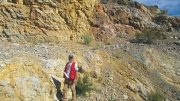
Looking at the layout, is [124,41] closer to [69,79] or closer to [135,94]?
[135,94]

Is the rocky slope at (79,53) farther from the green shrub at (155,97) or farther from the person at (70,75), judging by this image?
the person at (70,75)

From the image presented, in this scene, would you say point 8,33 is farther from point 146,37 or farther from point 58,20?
point 146,37

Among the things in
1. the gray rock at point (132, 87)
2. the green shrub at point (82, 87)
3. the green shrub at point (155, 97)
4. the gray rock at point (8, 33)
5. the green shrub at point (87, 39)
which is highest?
the gray rock at point (8, 33)

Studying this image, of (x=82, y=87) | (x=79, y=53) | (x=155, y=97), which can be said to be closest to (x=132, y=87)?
(x=155, y=97)

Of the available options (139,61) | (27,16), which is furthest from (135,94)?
(27,16)

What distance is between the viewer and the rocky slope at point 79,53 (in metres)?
14.8

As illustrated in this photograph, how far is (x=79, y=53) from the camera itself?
63.2 feet

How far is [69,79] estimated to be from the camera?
15.2 metres

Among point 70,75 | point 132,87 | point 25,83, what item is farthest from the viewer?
point 132,87

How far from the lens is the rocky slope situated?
14836 millimetres

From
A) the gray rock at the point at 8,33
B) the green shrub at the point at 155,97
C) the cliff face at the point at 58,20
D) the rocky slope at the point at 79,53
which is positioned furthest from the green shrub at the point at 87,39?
the green shrub at the point at 155,97

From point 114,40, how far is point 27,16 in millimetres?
6745

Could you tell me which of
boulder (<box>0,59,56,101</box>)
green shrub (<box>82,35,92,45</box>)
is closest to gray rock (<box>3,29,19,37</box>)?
green shrub (<box>82,35,92,45</box>)

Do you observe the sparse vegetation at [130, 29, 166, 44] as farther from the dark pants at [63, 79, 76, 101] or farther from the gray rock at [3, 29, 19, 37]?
the dark pants at [63, 79, 76, 101]
